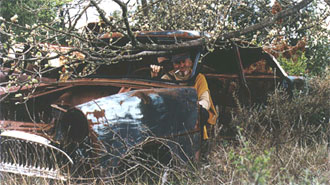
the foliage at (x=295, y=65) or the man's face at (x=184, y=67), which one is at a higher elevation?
the man's face at (x=184, y=67)

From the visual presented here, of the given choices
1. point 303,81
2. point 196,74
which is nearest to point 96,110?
point 196,74

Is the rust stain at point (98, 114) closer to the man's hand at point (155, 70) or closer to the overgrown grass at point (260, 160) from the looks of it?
the overgrown grass at point (260, 160)

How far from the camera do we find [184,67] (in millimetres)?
4164

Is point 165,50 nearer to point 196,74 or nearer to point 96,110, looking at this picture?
point 196,74

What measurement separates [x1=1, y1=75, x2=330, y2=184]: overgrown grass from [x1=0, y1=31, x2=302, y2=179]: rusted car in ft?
0.52

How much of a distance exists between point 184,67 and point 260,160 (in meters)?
2.16

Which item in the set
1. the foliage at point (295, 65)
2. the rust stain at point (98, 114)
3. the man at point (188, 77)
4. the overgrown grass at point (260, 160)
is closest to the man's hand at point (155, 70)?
the man at point (188, 77)

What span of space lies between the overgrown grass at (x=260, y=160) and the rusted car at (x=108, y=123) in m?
0.16

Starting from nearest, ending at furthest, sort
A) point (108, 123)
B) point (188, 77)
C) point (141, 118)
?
point (108, 123)
point (141, 118)
point (188, 77)

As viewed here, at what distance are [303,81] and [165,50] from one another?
316cm

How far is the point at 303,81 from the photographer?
20.9 feet

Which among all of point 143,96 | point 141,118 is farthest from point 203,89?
point 141,118

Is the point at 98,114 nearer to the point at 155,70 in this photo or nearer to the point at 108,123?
the point at 108,123

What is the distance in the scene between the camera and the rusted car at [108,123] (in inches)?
124
